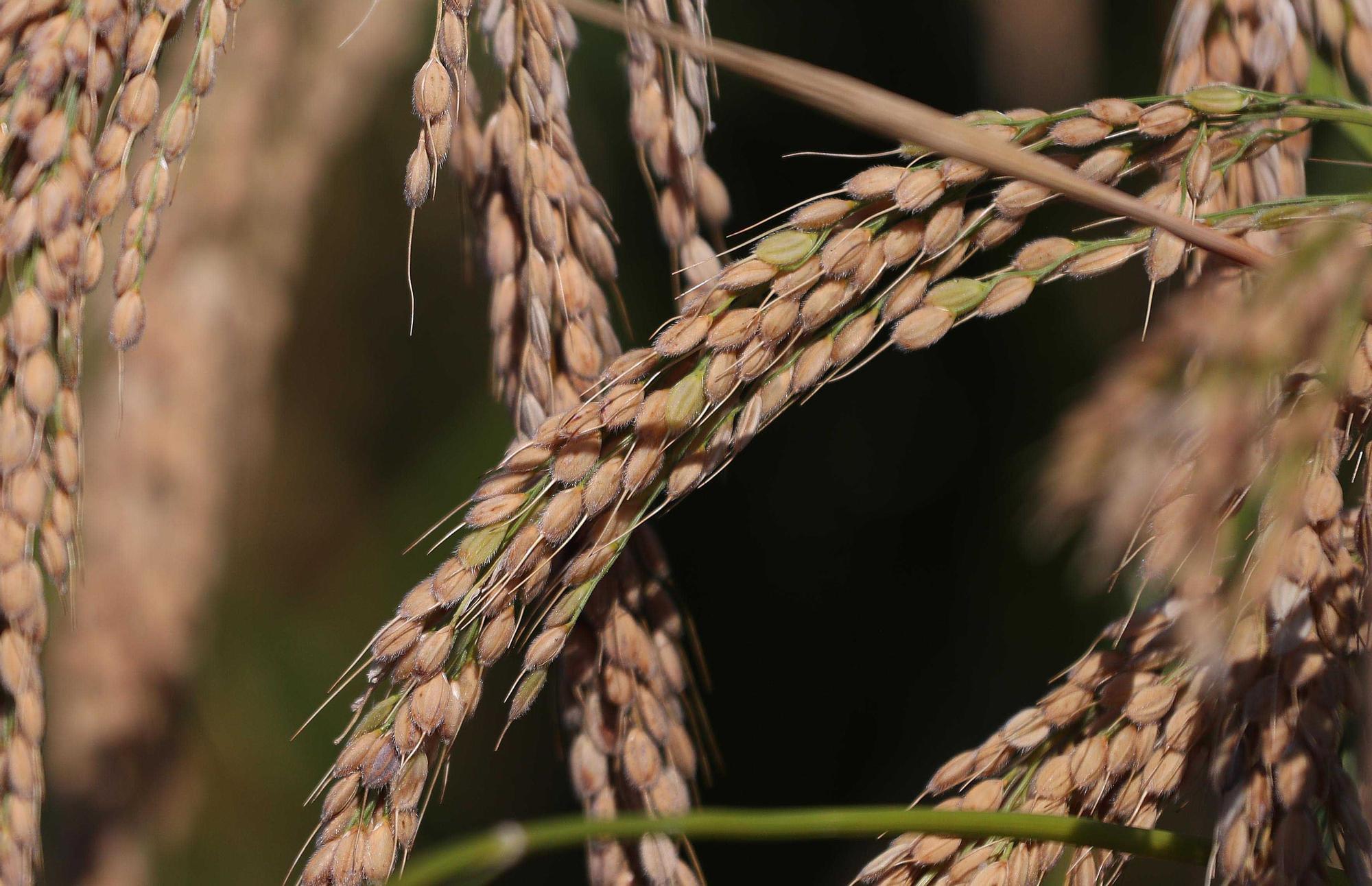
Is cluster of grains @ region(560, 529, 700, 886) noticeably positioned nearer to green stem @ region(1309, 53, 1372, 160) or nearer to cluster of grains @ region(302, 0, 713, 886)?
cluster of grains @ region(302, 0, 713, 886)

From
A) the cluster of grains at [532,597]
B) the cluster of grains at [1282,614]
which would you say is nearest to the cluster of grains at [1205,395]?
the cluster of grains at [1282,614]

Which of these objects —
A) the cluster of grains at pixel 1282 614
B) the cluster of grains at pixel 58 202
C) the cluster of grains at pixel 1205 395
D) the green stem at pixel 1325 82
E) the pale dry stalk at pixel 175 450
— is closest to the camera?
the cluster of grains at pixel 1205 395

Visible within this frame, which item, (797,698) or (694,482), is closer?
(694,482)

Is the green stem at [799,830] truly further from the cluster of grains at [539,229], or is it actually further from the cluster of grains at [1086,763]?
the cluster of grains at [539,229]

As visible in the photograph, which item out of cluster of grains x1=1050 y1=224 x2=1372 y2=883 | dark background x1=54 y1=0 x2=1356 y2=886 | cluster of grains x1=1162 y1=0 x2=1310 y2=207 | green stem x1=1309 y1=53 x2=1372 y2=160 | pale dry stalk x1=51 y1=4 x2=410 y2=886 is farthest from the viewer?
dark background x1=54 y1=0 x2=1356 y2=886

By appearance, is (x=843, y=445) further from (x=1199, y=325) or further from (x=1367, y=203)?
(x=1199, y=325)

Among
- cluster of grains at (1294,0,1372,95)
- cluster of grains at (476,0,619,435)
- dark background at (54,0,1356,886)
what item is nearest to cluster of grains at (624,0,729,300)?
cluster of grains at (476,0,619,435)

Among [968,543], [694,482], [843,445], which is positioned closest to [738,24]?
[843,445]
